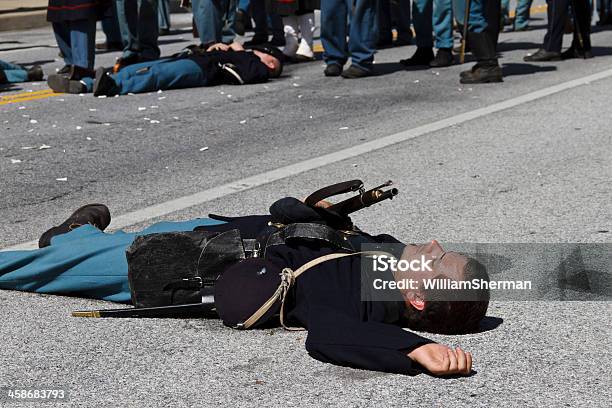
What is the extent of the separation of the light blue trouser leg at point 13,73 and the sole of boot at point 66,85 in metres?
0.89

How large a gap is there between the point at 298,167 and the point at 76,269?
2.39 m

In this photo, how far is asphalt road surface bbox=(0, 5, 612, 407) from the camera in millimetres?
3186

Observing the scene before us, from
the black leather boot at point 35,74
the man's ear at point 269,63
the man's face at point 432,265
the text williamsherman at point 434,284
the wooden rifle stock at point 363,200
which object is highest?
the wooden rifle stock at point 363,200

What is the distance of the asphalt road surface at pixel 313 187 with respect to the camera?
10.5 feet

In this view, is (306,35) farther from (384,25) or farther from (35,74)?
(35,74)

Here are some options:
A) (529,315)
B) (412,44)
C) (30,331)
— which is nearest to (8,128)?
(30,331)

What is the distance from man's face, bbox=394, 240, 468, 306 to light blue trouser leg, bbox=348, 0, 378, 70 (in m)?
6.53

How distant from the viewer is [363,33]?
9852mm

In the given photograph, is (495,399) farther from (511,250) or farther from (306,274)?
(511,250)

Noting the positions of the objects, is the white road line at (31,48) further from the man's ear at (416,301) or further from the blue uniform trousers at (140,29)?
the man's ear at (416,301)

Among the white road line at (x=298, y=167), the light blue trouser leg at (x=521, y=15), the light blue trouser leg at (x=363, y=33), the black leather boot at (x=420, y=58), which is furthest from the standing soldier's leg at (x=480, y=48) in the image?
the light blue trouser leg at (x=521, y=15)

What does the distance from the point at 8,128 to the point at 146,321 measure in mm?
4171

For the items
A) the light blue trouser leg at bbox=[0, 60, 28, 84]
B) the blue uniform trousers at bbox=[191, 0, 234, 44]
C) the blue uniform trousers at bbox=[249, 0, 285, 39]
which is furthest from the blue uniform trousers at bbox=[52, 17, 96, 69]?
the blue uniform trousers at bbox=[249, 0, 285, 39]

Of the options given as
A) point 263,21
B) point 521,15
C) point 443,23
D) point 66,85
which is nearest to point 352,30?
point 443,23
